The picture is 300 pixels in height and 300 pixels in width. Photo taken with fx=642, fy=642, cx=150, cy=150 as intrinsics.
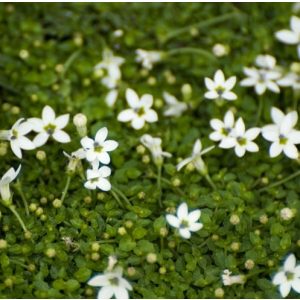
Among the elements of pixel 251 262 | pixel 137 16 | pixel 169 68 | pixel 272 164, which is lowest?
pixel 251 262

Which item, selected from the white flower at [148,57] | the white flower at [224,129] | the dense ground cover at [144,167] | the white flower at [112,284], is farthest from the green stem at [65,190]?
the white flower at [148,57]

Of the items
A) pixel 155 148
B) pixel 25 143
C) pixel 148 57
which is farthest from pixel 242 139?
pixel 25 143

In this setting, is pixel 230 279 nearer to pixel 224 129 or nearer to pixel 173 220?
pixel 173 220

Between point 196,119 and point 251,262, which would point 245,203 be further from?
A: point 196,119

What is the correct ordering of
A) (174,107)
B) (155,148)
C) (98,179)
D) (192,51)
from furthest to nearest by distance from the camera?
(192,51)
(174,107)
(155,148)
(98,179)

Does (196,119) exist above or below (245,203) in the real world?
above

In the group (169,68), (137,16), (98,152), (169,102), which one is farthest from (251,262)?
(137,16)

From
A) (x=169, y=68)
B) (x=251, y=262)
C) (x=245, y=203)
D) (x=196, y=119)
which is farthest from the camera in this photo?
(x=169, y=68)
